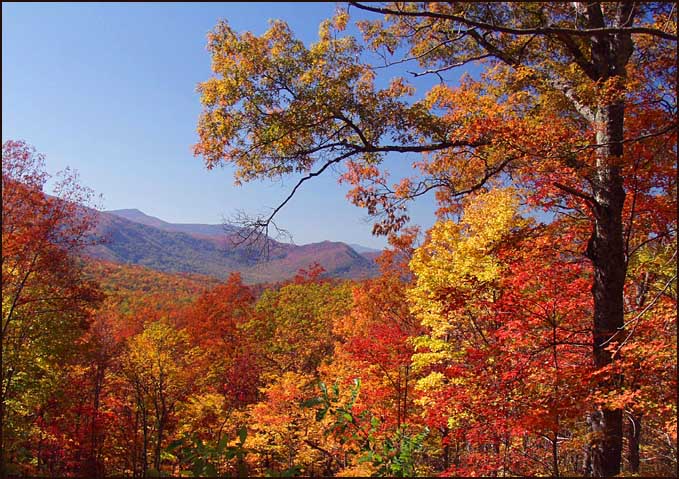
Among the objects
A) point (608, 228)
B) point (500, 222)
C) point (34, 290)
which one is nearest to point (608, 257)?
point (608, 228)

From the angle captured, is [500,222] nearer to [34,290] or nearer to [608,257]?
[608,257]

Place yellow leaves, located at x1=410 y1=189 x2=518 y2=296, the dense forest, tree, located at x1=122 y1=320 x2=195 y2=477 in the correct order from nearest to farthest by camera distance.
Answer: the dense forest → yellow leaves, located at x1=410 y1=189 x2=518 y2=296 → tree, located at x1=122 y1=320 x2=195 y2=477

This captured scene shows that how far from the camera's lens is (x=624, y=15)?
16.4 ft

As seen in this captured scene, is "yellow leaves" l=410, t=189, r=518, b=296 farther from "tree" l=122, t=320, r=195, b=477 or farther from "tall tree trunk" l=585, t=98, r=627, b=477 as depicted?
"tree" l=122, t=320, r=195, b=477

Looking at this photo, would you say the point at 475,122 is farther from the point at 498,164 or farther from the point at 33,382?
the point at 33,382

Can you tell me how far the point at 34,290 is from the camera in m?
11.0

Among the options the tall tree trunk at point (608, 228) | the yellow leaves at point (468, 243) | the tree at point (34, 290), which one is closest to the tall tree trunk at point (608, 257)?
the tall tree trunk at point (608, 228)

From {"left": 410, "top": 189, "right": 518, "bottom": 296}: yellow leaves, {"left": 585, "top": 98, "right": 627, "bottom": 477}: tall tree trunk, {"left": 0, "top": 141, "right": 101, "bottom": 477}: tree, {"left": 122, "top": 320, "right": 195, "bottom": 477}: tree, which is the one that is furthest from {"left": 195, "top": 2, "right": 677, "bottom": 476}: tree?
{"left": 122, "top": 320, "right": 195, "bottom": 477}: tree

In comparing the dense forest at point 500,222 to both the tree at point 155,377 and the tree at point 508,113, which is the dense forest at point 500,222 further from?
the tree at point 155,377

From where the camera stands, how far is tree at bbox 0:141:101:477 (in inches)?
404

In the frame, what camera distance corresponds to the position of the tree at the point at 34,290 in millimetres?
10273

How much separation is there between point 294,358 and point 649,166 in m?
20.9

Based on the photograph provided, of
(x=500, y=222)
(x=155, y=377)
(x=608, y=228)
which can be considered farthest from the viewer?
(x=155, y=377)

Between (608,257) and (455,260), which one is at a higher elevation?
(455,260)
